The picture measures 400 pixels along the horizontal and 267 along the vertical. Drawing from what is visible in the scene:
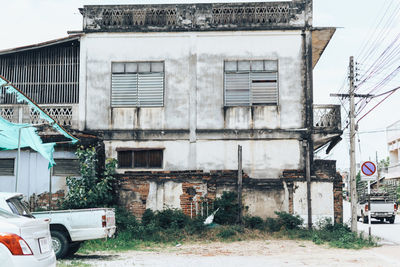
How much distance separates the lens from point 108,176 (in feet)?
59.7

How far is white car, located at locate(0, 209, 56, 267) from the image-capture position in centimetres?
618

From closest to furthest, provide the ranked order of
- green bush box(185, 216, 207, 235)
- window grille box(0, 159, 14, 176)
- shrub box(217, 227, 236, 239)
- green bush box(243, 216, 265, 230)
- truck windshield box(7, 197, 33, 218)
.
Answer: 1. truck windshield box(7, 197, 33, 218)
2. shrub box(217, 227, 236, 239)
3. green bush box(185, 216, 207, 235)
4. green bush box(243, 216, 265, 230)
5. window grille box(0, 159, 14, 176)

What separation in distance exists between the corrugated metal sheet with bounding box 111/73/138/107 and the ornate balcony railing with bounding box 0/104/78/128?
152cm

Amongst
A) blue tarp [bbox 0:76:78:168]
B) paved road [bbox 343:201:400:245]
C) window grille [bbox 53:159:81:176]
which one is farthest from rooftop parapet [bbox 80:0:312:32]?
paved road [bbox 343:201:400:245]

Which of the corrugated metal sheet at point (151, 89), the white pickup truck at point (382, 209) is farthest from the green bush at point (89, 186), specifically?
the white pickup truck at point (382, 209)

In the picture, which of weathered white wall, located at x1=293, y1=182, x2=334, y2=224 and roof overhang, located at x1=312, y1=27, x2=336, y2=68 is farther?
roof overhang, located at x1=312, y1=27, x2=336, y2=68

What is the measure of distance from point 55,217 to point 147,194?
5.78 m

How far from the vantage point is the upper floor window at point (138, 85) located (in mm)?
19578

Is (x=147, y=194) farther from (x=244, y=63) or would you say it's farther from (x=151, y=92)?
(x=244, y=63)

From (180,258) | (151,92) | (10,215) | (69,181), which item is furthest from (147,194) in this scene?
(10,215)

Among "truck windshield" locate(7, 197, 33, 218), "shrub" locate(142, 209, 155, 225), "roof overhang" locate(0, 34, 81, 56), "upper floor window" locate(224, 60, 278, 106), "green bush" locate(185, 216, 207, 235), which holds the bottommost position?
"green bush" locate(185, 216, 207, 235)

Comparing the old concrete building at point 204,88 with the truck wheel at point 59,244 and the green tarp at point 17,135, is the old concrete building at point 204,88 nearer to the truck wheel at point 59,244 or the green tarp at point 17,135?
the green tarp at point 17,135

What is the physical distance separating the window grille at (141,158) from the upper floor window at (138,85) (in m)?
1.75

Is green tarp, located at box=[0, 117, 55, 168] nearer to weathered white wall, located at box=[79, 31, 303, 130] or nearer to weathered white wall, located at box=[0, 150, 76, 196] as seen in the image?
weathered white wall, located at box=[0, 150, 76, 196]
